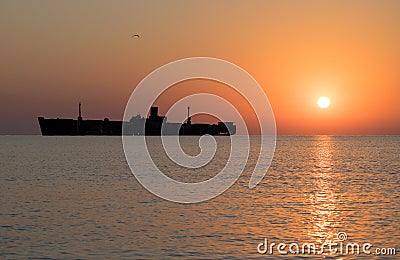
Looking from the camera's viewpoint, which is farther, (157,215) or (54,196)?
(54,196)

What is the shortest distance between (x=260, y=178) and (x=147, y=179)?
12.2m

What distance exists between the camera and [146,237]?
28.2 meters

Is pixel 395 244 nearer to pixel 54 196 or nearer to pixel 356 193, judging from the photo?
pixel 356 193

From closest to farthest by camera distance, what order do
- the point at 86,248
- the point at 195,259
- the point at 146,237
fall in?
the point at 195,259 → the point at 86,248 → the point at 146,237

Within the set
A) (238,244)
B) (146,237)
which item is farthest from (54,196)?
(238,244)

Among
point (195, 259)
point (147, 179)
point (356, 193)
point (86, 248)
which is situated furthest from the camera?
point (147, 179)

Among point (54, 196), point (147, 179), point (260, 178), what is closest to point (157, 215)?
point (54, 196)

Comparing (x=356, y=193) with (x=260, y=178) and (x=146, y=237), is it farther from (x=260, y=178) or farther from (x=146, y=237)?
(x=146, y=237)

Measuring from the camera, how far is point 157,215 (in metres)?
35.3

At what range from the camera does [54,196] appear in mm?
44750

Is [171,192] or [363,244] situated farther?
[171,192]

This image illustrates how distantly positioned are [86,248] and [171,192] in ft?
78.5

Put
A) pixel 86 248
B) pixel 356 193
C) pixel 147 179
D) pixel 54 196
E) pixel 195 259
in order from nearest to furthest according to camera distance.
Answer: pixel 195 259, pixel 86 248, pixel 54 196, pixel 356 193, pixel 147 179

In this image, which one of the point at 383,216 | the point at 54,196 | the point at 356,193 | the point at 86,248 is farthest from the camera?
the point at 356,193
